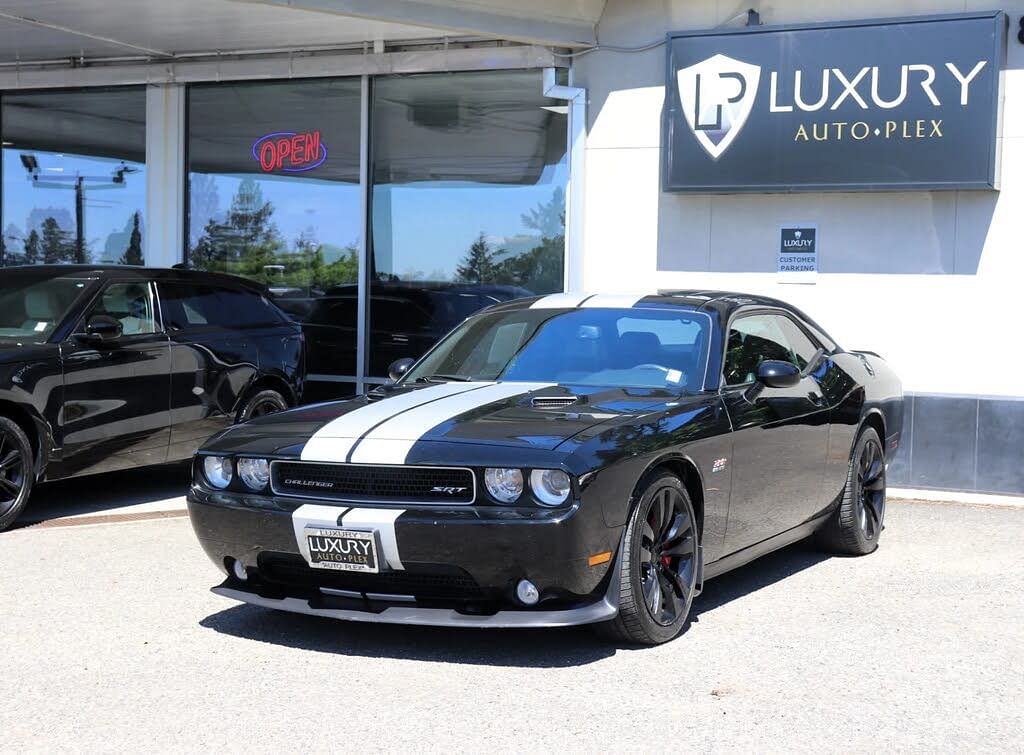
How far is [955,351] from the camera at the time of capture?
10.5 metres

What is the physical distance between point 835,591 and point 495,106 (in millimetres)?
6857

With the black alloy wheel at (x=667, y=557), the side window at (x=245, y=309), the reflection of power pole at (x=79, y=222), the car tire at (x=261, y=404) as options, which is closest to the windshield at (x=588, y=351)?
the black alloy wheel at (x=667, y=557)

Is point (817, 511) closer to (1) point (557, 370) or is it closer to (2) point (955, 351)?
(1) point (557, 370)

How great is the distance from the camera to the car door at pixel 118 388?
8.49 m

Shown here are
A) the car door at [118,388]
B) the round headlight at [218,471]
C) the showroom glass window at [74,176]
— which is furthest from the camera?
the showroom glass window at [74,176]

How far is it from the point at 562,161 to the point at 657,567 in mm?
7075

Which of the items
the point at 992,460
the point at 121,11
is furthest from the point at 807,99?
the point at 121,11

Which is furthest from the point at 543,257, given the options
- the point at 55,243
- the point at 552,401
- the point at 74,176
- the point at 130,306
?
the point at 552,401

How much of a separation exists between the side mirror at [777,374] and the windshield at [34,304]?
464 centimetres

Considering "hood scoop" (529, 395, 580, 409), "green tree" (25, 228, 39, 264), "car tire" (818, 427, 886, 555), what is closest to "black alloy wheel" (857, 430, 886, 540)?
"car tire" (818, 427, 886, 555)

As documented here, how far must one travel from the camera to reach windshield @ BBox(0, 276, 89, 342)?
28.1ft

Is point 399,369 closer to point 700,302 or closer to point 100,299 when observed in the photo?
point 700,302

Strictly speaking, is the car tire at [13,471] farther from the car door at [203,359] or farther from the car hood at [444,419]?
the car hood at [444,419]

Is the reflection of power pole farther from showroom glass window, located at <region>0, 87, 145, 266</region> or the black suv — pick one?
the black suv
